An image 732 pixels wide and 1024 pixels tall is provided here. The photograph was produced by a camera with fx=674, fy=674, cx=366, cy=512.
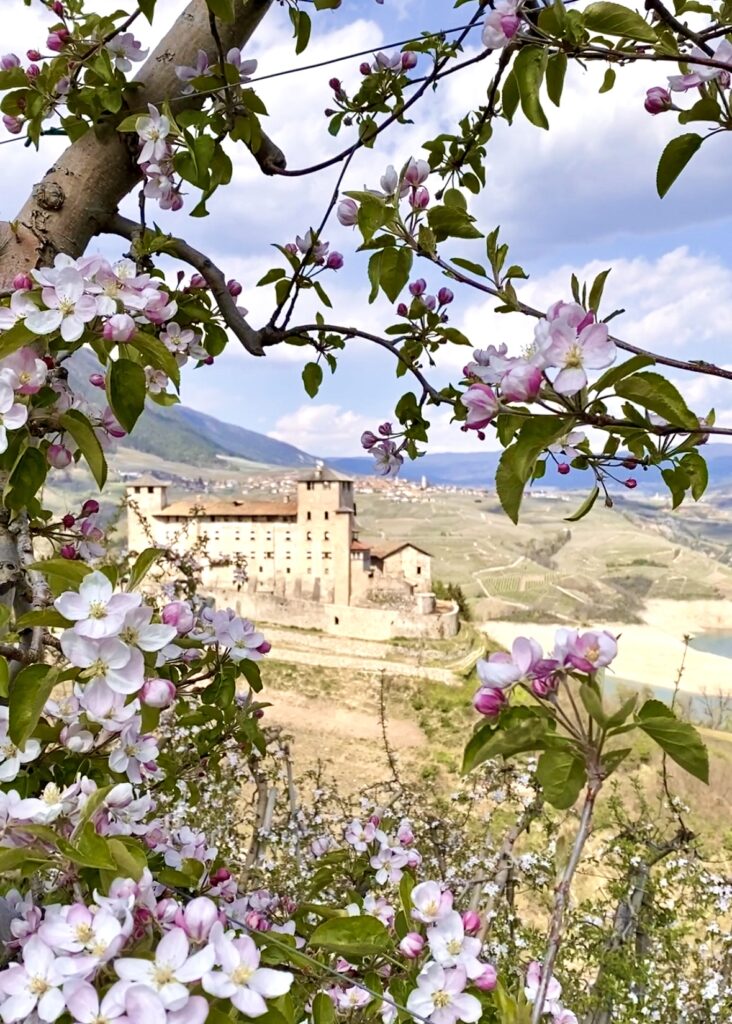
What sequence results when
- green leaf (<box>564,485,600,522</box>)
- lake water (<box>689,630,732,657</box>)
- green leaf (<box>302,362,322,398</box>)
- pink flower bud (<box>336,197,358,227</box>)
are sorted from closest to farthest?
1. green leaf (<box>564,485,600,522</box>)
2. pink flower bud (<box>336,197,358,227</box>)
3. green leaf (<box>302,362,322,398</box>)
4. lake water (<box>689,630,732,657</box>)

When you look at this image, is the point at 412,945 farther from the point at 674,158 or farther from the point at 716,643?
the point at 716,643

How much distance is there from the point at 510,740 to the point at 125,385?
26.4 inches

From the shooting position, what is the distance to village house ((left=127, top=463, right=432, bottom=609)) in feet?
103

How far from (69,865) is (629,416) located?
2.92 ft

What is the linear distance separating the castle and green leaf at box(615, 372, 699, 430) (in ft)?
89.1

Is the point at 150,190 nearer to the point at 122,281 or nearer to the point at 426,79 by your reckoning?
the point at 122,281

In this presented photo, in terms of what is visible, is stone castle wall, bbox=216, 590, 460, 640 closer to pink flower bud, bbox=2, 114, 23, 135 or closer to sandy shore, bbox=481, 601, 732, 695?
sandy shore, bbox=481, 601, 732, 695

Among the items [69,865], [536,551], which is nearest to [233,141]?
[69,865]

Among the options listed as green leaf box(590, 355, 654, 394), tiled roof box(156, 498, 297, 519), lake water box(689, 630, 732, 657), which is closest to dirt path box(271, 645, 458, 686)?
tiled roof box(156, 498, 297, 519)

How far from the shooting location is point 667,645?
125 feet

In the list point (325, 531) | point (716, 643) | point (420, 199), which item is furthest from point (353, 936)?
point (716, 643)

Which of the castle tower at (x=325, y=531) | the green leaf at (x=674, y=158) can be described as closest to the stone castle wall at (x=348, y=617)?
the castle tower at (x=325, y=531)

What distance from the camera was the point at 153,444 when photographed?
190 metres

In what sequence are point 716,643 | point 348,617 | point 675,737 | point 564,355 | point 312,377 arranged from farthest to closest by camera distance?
point 716,643, point 348,617, point 312,377, point 564,355, point 675,737
